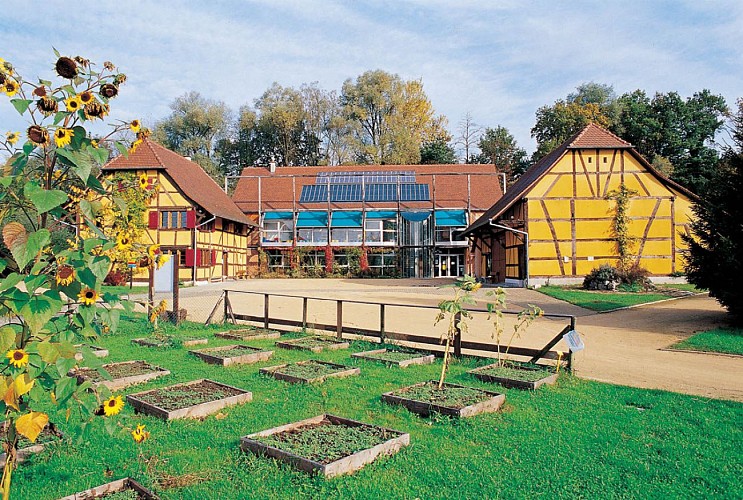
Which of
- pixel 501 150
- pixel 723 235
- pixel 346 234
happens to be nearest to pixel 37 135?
pixel 723 235

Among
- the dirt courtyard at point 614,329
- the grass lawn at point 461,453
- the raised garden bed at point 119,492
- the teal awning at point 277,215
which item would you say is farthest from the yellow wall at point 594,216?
the raised garden bed at point 119,492

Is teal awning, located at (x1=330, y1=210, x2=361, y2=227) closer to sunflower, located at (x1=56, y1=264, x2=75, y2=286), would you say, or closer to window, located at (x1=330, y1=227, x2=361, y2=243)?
window, located at (x1=330, y1=227, x2=361, y2=243)

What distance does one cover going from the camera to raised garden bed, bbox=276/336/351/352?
970cm

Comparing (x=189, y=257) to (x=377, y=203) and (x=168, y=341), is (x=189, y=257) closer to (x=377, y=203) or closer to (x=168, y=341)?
(x=377, y=203)

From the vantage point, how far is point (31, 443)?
185 inches

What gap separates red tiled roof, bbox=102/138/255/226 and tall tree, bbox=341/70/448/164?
15.4 metres

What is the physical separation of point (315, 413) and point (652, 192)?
2434 centimetres

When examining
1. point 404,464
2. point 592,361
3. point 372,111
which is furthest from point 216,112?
point 404,464

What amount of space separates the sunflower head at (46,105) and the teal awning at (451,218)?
35522 mm

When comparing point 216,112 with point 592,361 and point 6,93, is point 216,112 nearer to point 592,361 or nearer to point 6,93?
point 592,361

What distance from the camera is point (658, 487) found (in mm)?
4215

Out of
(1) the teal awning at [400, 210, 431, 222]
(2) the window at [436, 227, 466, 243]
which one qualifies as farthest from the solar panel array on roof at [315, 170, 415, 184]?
(2) the window at [436, 227, 466, 243]

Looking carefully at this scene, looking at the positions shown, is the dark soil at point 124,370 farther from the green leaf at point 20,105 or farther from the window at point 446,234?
the window at point 446,234

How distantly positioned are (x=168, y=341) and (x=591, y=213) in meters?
20.8
